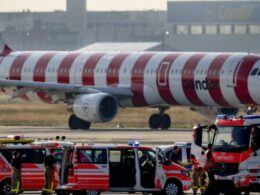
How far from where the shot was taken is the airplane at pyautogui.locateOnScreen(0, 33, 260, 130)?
210ft

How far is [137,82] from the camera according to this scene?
68.4m

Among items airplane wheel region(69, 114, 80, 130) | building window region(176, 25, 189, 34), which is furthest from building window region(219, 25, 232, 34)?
airplane wheel region(69, 114, 80, 130)

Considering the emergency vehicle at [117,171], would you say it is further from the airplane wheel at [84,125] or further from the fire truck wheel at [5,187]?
the airplane wheel at [84,125]

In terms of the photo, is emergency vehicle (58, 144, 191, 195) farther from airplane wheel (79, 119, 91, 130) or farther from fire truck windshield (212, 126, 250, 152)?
airplane wheel (79, 119, 91, 130)

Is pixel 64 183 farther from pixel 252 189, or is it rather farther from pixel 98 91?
pixel 98 91

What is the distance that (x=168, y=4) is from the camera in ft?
544

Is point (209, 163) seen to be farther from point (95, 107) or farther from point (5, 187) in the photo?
point (95, 107)

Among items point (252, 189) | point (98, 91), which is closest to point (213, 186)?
point (252, 189)

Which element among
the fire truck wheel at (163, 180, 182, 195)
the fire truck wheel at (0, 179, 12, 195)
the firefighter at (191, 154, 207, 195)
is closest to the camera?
the fire truck wheel at (163, 180, 182, 195)

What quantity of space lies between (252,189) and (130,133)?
27.4m

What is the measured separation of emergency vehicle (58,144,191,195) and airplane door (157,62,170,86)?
2833cm

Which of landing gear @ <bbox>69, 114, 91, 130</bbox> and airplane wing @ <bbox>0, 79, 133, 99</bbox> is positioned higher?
airplane wing @ <bbox>0, 79, 133, 99</bbox>

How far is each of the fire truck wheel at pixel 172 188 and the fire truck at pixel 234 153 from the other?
1.24m

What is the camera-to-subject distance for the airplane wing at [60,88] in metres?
67.8
